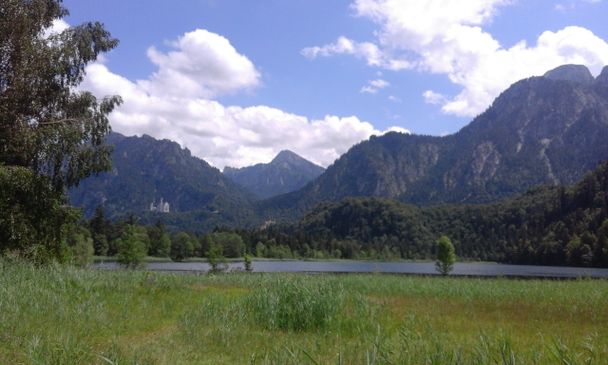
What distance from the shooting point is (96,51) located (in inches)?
1227

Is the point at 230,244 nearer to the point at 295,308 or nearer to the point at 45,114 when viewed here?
the point at 45,114

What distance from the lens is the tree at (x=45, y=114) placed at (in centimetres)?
2456

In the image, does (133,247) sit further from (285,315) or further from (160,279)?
(285,315)

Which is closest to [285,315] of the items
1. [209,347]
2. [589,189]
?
[209,347]

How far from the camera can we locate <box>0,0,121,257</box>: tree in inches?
967

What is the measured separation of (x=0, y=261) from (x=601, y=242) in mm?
158158

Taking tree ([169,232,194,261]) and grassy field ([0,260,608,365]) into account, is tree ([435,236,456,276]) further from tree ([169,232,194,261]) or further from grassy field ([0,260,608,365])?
tree ([169,232,194,261])

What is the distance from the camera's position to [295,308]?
51.8ft

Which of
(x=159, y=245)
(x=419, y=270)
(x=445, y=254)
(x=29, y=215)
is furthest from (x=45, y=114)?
(x=159, y=245)

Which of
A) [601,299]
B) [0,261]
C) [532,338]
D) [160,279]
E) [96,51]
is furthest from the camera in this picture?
[96,51]

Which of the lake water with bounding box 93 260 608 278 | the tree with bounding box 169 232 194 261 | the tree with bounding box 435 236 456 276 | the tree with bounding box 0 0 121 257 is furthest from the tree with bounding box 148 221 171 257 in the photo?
the tree with bounding box 0 0 121 257

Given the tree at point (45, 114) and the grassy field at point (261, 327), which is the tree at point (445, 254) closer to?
the grassy field at point (261, 327)

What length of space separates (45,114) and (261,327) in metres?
Answer: 20.6

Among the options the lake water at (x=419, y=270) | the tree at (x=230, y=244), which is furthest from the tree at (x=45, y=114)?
the tree at (x=230, y=244)
